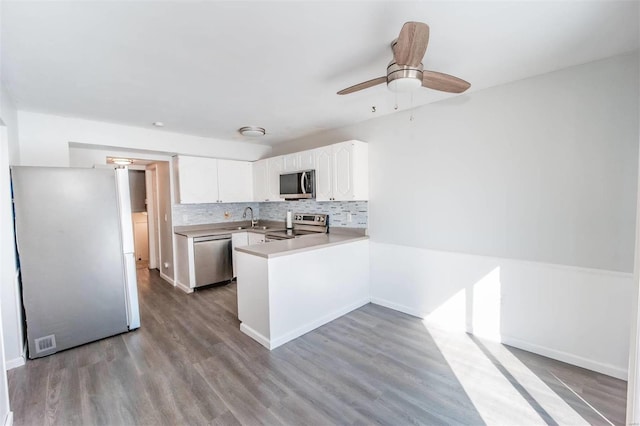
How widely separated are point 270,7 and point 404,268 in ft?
9.54

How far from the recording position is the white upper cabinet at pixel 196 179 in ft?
14.1

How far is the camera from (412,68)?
173cm

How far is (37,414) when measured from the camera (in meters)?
1.85

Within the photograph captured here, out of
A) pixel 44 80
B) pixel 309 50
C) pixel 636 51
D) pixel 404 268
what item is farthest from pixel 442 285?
pixel 44 80

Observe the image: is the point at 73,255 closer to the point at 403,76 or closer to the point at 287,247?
the point at 287,247

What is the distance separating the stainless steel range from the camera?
13.7ft

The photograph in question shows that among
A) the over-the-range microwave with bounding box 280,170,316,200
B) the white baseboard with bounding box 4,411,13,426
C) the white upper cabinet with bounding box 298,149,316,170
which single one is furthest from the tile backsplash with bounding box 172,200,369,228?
the white baseboard with bounding box 4,411,13,426

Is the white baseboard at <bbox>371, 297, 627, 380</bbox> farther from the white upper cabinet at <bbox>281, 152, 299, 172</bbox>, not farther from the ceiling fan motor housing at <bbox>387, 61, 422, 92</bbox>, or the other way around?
the white upper cabinet at <bbox>281, 152, 299, 172</bbox>

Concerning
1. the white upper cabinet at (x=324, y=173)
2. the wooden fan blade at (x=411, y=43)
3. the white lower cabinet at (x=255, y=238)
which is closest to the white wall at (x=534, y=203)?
the white upper cabinet at (x=324, y=173)

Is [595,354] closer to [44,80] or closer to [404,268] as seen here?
[404,268]

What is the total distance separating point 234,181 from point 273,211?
90 cm

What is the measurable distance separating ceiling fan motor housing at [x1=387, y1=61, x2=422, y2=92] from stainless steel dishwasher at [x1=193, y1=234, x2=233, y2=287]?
3.63 meters

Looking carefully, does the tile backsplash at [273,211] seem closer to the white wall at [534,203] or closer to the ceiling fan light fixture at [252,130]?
the white wall at [534,203]

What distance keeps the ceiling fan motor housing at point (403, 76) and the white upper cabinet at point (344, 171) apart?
68.4 inches
